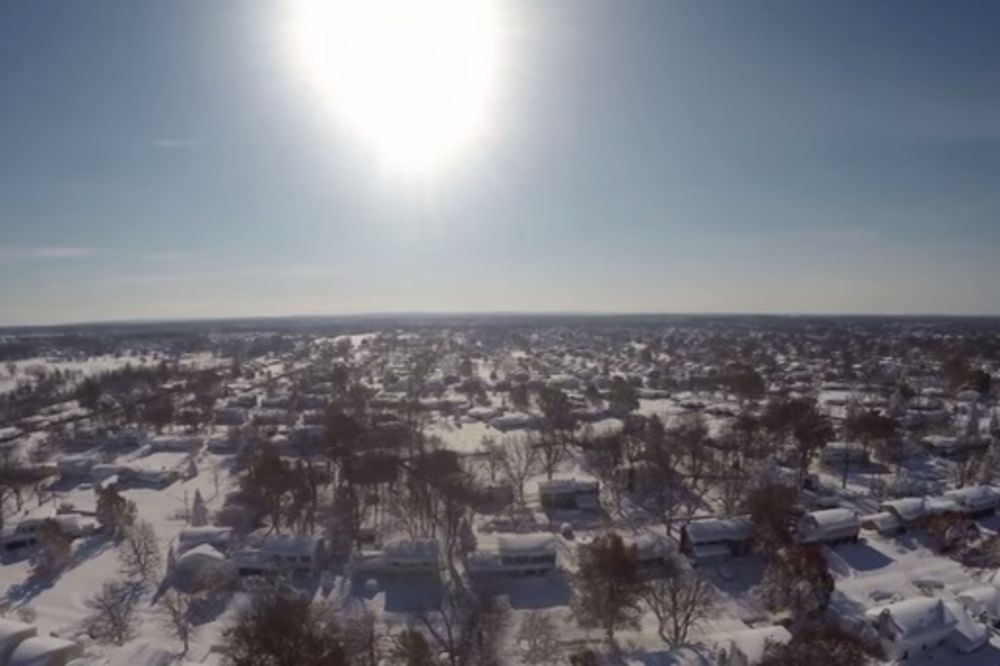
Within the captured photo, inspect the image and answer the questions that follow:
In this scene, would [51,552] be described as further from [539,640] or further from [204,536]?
[539,640]

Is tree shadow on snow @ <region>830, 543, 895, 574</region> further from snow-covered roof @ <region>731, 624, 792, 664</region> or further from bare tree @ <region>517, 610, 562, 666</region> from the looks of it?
bare tree @ <region>517, 610, 562, 666</region>

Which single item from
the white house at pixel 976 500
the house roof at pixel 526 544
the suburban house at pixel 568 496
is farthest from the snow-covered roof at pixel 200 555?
the white house at pixel 976 500

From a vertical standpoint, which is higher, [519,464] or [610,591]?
[610,591]

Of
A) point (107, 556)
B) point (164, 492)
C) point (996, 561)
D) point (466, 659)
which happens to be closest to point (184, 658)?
point (466, 659)

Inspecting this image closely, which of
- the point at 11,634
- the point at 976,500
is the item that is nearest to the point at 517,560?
the point at 11,634

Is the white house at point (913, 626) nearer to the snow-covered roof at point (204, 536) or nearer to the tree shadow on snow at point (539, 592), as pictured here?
the tree shadow on snow at point (539, 592)

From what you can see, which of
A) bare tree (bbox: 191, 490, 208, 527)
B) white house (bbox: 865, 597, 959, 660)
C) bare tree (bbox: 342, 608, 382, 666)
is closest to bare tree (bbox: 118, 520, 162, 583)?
bare tree (bbox: 191, 490, 208, 527)
